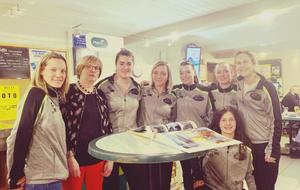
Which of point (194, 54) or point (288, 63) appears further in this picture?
point (288, 63)

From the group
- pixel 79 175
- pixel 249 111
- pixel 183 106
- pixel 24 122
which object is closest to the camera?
pixel 24 122

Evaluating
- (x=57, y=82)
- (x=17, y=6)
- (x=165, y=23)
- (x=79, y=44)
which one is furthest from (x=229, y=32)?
(x=57, y=82)

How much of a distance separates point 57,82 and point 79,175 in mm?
749

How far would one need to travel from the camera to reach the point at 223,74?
2.48m

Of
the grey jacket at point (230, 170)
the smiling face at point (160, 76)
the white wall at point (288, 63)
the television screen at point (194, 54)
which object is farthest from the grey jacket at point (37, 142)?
the white wall at point (288, 63)

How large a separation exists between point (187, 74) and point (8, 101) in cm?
320

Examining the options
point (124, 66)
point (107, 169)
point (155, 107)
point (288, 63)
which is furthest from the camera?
point (288, 63)

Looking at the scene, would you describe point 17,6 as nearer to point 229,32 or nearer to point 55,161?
point 55,161

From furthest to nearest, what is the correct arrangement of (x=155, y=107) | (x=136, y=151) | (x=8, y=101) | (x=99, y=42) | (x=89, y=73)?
(x=99, y=42)
(x=8, y=101)
(x=155, y=107)
(x=89, y=73)
(x=136, y=151)

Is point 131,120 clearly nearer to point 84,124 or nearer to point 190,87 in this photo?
point 84,124

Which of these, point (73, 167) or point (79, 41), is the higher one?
point (79, 41)

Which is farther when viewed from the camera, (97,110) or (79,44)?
(79,44)

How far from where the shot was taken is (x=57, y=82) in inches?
80.7

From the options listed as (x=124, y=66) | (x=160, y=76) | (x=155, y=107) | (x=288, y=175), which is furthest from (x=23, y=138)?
(x=288, y=175)
